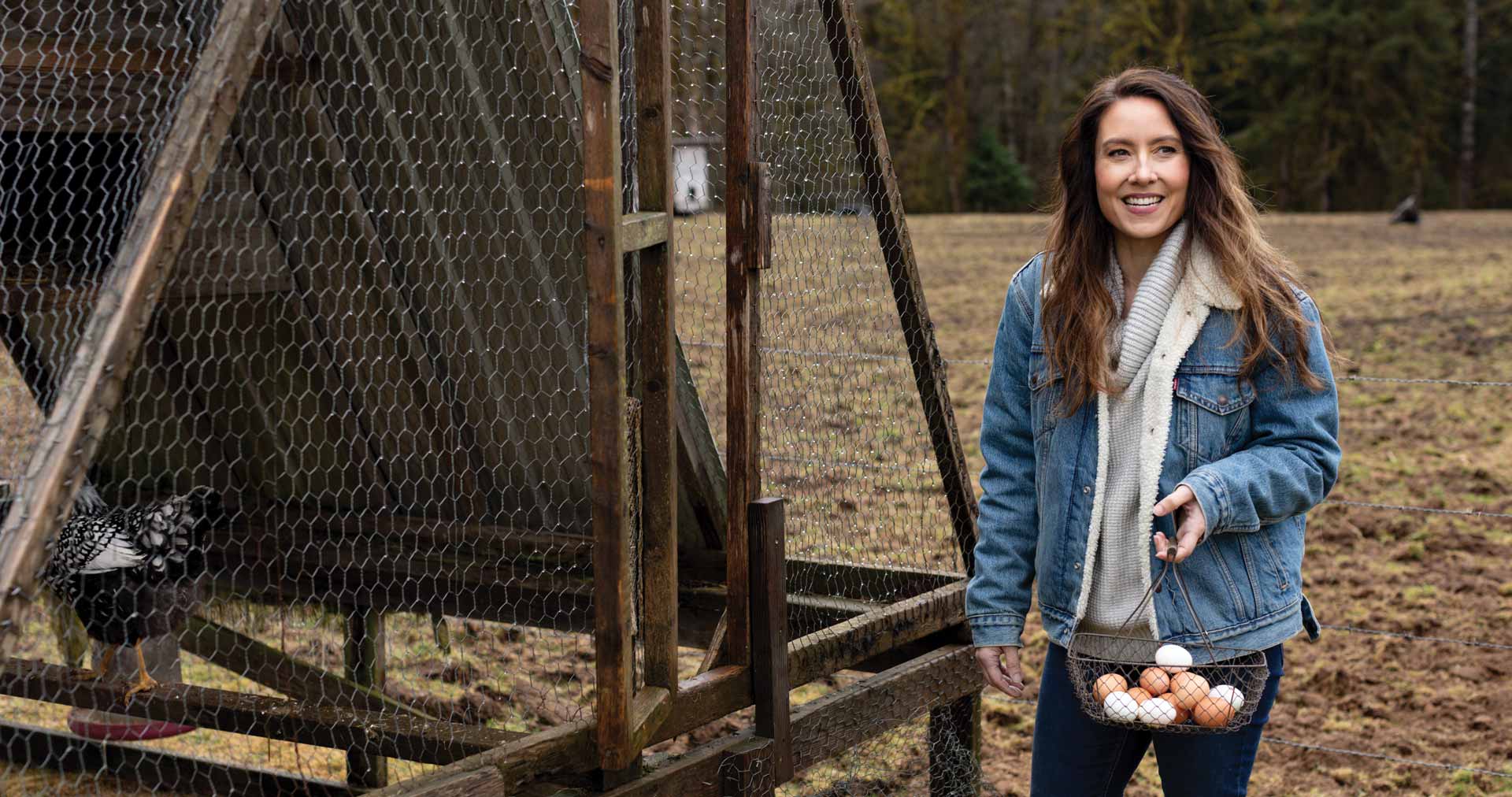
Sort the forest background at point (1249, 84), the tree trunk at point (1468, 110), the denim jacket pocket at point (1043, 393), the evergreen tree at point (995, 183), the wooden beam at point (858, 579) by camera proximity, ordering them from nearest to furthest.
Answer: the denim jacket pocket at point (1043, 393), the wooden beam at point (858, 579), the evergreen tree at point (995, 183), the forest background at point (1249, 84), the tree trunk at point (1468, 110)

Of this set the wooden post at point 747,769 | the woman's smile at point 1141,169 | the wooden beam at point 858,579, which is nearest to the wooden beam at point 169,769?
the wooden beam at point 858,579

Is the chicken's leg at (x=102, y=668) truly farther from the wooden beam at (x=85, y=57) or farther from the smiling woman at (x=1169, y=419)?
the smiling woman at (x=1169, y=419)

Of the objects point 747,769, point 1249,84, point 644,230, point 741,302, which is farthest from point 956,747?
point 1249,84

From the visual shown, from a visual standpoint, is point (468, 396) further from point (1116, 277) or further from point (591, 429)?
point (1116, 277)

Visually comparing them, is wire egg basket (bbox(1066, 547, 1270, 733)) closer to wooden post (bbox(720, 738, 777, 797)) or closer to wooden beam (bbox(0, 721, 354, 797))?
wooden post (bbox(720, 738, 777, 797))

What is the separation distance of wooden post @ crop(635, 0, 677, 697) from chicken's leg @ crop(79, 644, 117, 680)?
5.69 ft

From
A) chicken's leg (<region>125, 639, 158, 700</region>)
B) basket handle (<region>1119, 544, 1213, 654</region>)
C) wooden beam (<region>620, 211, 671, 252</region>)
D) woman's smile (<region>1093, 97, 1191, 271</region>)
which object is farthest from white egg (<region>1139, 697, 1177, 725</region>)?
chicken's leg (<region>125, 639, 158, 700</region>)

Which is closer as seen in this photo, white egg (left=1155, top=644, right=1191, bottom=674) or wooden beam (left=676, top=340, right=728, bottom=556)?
white egg (left=1155, top=644, right=1191, bottom=674)

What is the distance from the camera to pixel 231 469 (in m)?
3.74

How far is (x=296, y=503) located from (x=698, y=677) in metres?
1.60

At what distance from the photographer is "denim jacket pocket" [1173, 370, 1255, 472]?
6.60ft

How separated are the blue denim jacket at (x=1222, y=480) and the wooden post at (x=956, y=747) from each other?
1310 millimetres

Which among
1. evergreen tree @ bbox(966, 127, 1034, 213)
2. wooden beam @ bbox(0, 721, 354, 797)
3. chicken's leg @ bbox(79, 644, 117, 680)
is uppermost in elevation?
evergreen tree @ bbox(966, 127, 1034, 213)

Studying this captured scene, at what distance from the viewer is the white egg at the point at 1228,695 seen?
189cm
